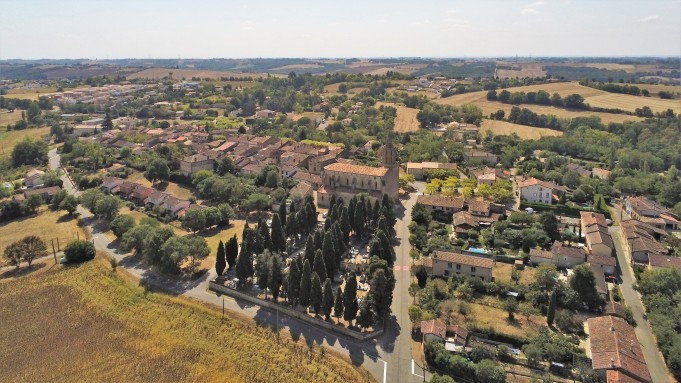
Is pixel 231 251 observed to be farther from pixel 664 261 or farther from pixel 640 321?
pixel 664 261

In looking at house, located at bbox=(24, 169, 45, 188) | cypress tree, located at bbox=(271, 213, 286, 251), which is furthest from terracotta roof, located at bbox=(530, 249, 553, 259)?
house, located at bbox=(24, 169, 45, 188)

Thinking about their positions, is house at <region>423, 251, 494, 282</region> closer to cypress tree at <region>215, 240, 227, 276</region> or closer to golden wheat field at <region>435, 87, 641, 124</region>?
cypress tree at <region>215, 240, 227, 276</region>

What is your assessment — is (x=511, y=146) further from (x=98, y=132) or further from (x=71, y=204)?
(x=98, y=132)

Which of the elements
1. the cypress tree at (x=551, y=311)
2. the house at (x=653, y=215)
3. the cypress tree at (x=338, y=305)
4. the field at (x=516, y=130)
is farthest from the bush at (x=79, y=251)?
the field at (x=516, y=130)

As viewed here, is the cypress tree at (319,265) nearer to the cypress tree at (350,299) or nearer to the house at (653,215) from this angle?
the cypress tree at (350,299)

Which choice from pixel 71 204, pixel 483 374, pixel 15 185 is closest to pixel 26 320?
pixel 71 204

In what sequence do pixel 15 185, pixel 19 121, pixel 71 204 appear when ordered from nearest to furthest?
pixel 71 204, pixel 15 185, pixel 19 121
